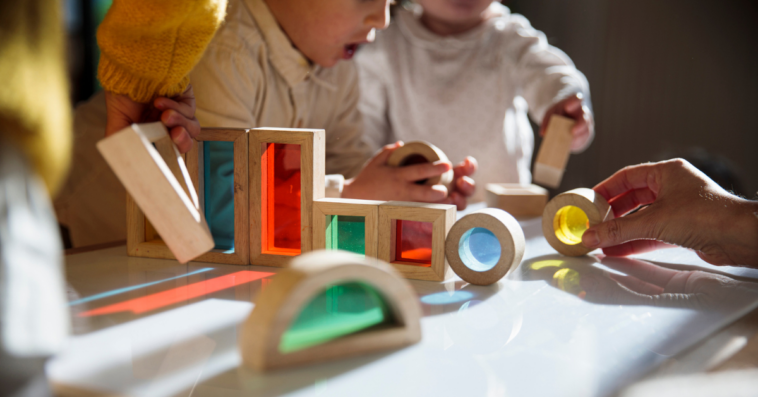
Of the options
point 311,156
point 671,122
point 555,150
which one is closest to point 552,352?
point 311,156

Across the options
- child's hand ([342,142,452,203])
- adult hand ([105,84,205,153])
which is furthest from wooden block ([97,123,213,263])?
child's hand ([342,142,452,203])

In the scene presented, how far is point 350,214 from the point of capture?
63cm

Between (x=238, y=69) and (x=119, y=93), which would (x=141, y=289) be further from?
(x=238, y=69)

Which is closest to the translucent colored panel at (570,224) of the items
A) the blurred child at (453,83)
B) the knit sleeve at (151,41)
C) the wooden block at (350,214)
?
the wooden block at (350,214)

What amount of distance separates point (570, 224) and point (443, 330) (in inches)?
14.7

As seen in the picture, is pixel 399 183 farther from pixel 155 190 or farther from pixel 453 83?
pixel 453 83

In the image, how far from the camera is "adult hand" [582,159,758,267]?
0.64 m

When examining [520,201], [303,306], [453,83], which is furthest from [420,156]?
[453,83]

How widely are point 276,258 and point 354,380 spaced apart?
0.32 meters

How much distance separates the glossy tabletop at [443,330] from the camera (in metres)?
0.36

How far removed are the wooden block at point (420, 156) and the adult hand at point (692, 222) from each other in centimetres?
27

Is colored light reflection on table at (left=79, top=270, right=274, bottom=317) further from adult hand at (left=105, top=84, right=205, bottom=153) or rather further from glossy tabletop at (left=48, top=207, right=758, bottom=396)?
adult hand at (left=105, top=84, right=205, bottom=153)

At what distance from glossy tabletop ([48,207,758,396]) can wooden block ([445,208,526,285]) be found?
0.02 metres

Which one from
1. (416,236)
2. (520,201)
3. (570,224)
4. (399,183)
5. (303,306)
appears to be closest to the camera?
(303,306)
